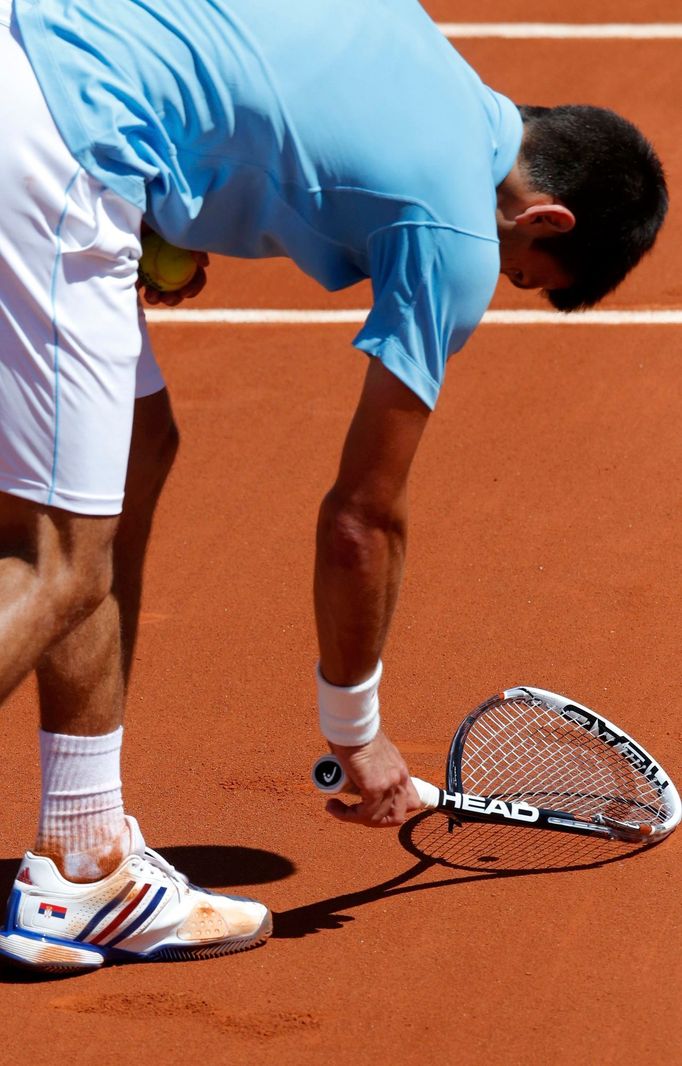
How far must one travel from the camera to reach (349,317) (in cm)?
623

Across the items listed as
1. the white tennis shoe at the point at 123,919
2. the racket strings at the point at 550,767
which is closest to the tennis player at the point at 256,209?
the white tennis shoe at the point at 123,919

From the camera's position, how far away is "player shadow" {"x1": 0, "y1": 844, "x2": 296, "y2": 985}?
361cm

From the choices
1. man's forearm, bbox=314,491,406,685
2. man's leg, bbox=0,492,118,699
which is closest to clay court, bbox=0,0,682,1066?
man's forearm, bbox=314,491,406,685

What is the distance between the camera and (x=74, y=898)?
3256 mm

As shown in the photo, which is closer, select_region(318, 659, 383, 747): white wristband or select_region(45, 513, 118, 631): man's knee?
select_region(45, 513, 118, 631): man's knee

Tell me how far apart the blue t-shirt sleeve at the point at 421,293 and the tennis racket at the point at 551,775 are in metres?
1.10

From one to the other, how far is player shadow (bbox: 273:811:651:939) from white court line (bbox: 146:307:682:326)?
2.87 m

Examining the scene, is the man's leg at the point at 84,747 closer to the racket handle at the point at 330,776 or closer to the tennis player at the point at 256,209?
the tennis player at the point at 256,209

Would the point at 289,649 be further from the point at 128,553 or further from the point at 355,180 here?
the point at 355,180

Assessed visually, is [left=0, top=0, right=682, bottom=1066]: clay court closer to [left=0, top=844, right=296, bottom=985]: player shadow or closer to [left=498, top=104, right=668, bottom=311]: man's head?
[left=0, top=844, right=296, bottom=985]: player shadow

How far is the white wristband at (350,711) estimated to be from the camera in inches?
120

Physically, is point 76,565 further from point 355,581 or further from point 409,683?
point 409,683

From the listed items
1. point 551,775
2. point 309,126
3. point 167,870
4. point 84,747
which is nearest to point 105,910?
point 167,870

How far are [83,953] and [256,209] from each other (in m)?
1.67
